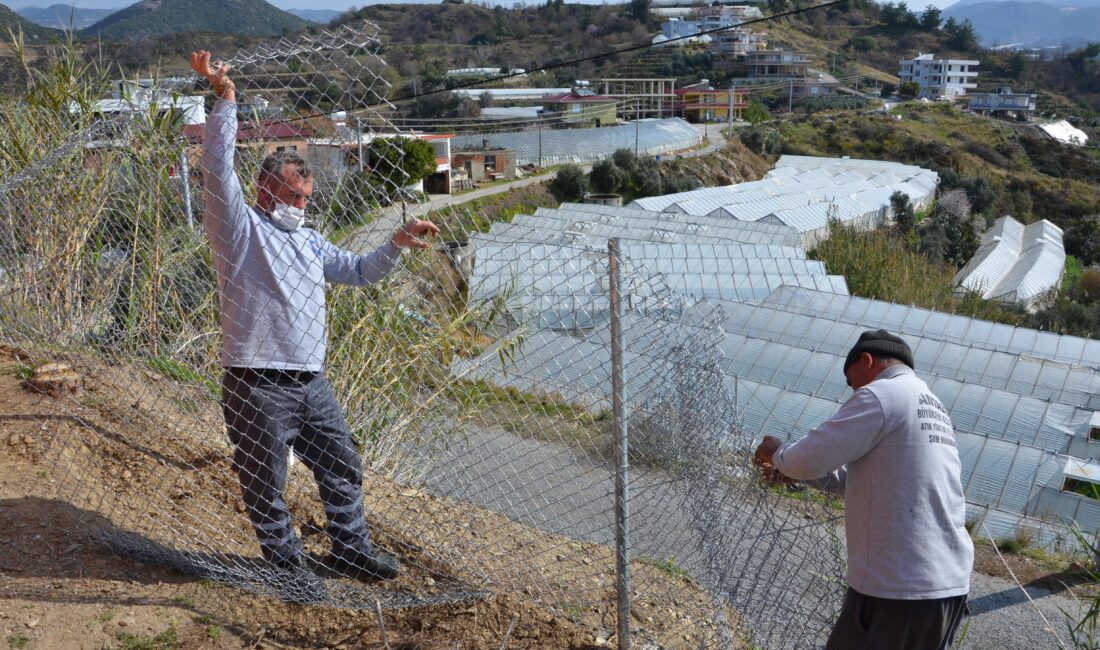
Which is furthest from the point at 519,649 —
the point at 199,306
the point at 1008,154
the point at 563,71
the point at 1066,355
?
the point at 563,71

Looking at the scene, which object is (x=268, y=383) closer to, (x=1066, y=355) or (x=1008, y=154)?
(x=1066, y=355)

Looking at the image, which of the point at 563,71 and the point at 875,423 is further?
the point at 563,71

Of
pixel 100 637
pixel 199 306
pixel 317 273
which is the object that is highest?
pixel 317 273

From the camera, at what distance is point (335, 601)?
2.70m

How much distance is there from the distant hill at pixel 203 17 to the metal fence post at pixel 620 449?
68.0 metres

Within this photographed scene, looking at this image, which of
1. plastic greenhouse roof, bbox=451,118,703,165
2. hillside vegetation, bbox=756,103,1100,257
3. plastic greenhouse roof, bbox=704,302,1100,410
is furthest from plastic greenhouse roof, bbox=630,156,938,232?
plastic greenhouse roof, bbox=704,302,1100,410

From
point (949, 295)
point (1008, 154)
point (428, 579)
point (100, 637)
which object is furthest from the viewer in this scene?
point (1008, 154)

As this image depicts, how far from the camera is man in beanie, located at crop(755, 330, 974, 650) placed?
2029 mm

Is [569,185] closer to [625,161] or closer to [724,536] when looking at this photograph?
[625,161]

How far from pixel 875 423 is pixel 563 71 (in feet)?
230

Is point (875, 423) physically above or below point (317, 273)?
below

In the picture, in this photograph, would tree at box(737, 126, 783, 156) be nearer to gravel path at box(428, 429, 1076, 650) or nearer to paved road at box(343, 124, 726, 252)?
paved road at box(343, 124, 726, 252)

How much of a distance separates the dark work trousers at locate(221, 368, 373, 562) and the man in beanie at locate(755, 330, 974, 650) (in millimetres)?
1319

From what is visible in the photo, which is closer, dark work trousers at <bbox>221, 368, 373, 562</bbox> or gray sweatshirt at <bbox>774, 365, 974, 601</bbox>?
gray sweatshirt at <bbox>774, 365, 974, 601</bbox>
